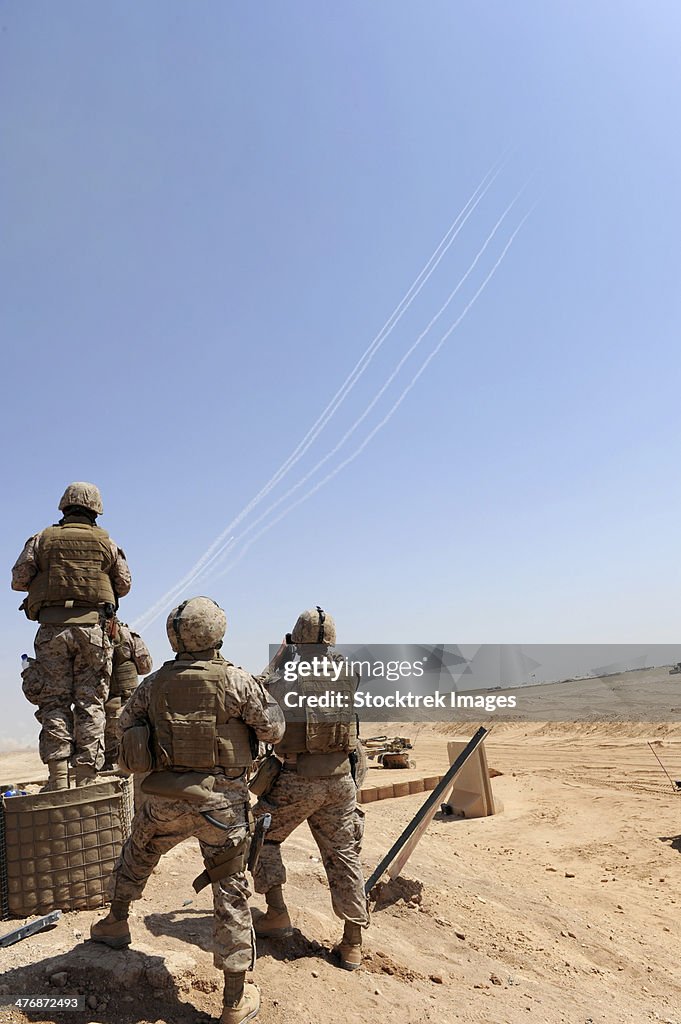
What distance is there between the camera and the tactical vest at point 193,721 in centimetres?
411

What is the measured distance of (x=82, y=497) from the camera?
6539 mm

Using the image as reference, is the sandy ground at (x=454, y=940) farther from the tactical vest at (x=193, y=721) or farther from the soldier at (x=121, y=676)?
the soldier at (x=121, y=676)

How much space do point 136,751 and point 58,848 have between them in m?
1.42

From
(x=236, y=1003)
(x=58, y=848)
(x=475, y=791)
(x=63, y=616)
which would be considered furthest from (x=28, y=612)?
(x=475, y=791)

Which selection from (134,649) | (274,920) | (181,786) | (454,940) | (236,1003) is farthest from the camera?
(134,649)

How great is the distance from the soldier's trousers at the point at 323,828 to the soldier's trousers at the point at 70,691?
77.8 inches

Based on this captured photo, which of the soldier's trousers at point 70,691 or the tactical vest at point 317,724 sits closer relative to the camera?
the tactical vest at point 317,724

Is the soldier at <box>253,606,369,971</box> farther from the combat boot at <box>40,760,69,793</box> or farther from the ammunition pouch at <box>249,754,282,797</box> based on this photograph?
the combat boot at <box>40,760,69,793</box>

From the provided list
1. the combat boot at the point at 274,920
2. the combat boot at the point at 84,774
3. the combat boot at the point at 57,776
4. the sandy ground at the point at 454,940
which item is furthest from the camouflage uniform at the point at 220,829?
the combat boot at the point at 84,774

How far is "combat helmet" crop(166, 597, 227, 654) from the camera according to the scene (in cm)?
429

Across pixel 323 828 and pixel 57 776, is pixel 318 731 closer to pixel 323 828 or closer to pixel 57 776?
pixel 323 828

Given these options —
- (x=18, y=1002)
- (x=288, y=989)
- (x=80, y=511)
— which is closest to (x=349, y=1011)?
(x=288, y=989)

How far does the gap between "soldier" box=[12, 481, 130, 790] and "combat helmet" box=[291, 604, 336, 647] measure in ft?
6.80

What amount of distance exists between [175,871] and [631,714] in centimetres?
2297
